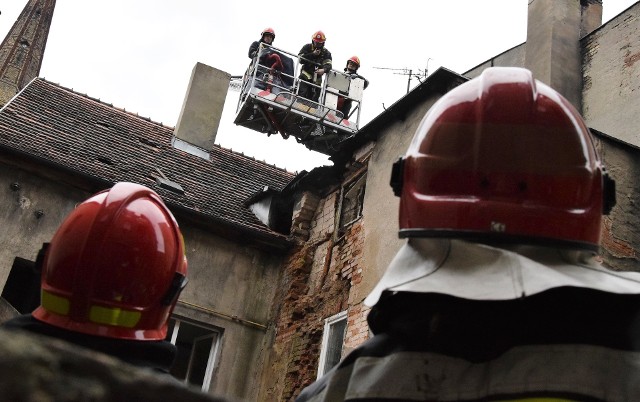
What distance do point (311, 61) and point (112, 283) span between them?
13413 mm

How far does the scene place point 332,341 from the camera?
990 cm

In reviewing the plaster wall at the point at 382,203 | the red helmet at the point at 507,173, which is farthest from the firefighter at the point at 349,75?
the red helmet at the point at 507,173

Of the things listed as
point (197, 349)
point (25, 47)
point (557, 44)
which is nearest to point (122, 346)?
point (197, 349)

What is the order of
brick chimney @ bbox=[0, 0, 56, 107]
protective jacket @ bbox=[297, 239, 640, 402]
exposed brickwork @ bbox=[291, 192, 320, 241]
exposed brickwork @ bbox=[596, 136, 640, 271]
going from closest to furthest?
protective jacket @ bbox=[297, 239, 640, 402]
exposed brickwork @ bbox=[596, 136, 640, 271]
exposed brickwork @ bbox=[291, 192, 320, 241]
brick chimney @ bbox=[0, 0, 56, 107]

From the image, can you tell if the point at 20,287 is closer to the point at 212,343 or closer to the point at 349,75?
the point at 212,343

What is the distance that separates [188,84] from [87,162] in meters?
4.36

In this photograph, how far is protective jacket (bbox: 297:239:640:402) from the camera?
1.47 metres

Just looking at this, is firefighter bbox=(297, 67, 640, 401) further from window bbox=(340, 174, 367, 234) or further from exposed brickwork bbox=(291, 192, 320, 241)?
exposed brickwork bbox=(291, 192, 320, 241)

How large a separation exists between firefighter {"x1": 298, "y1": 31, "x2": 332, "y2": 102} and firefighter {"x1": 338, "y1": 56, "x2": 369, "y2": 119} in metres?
0.56

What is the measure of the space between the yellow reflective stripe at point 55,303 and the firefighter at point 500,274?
1.42 m

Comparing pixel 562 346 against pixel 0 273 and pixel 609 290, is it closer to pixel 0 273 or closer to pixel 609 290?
pixel 609 290

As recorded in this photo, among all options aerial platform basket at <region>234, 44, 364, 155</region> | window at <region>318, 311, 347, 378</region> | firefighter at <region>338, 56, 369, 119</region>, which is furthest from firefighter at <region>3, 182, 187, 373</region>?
firefighter at <region>338, 56, 369, 119</region>

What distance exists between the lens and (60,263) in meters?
2.95

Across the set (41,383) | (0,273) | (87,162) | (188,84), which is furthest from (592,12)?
(41,383)
